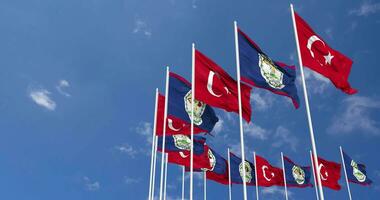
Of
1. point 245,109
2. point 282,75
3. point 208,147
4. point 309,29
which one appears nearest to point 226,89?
point 245,109

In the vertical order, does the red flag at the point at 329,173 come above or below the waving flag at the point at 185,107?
above

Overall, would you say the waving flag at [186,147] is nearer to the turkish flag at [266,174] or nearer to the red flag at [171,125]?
the red flag at [171,125]

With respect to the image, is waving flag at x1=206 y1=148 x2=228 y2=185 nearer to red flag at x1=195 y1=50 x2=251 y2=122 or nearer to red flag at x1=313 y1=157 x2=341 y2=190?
red flag at x1=313 y1=157 x2=341 y2=190

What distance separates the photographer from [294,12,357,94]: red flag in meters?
15.0

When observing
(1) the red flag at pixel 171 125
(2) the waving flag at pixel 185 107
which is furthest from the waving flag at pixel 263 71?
(1) the red flag at pixel 171 125

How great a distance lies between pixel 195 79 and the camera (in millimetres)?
16578

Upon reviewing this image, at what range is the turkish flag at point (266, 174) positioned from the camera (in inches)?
1237

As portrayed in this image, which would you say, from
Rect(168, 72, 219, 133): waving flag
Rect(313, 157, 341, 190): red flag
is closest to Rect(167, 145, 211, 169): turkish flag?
Rect(168, 72, 219, 133): waving flag

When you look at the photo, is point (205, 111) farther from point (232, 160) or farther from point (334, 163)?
point (334, 163)

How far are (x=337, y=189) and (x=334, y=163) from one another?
239cm

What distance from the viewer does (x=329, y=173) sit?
3331 cm

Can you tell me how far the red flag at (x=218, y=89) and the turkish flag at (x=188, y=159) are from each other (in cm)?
828

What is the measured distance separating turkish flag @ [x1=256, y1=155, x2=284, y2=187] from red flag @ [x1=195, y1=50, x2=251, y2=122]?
15.8 metres

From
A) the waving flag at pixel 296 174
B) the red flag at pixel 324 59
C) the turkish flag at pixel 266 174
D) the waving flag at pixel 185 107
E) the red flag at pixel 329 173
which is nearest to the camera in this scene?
the red flag at pixel 324 59
